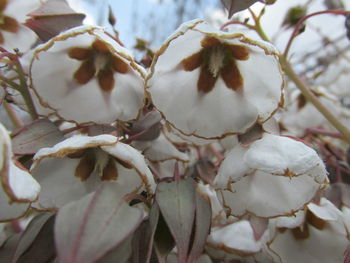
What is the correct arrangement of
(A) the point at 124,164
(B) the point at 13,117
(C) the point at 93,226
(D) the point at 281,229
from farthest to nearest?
(B) the point at 13,117, (D) the point at 281,229, (A) the point at 124,164, (C) the point at 93,226

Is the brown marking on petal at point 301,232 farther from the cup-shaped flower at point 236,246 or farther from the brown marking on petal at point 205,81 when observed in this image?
the brown marking on petal at point 205,81

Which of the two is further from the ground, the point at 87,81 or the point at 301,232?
the point at 87,81

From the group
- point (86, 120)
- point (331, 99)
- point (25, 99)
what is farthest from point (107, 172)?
point (331, 99)

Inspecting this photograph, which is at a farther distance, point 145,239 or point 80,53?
point 80,53

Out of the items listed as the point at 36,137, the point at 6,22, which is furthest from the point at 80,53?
the point at 6,22

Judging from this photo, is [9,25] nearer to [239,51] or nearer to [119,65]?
[119,65]

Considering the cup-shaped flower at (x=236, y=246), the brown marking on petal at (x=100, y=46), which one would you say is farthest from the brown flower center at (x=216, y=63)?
the cup-shaped flower at (x=236, y=246)

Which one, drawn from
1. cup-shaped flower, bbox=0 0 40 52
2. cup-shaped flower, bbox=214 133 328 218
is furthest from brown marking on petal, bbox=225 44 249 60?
cup-shaped flower, bbox=0 0 40 52
